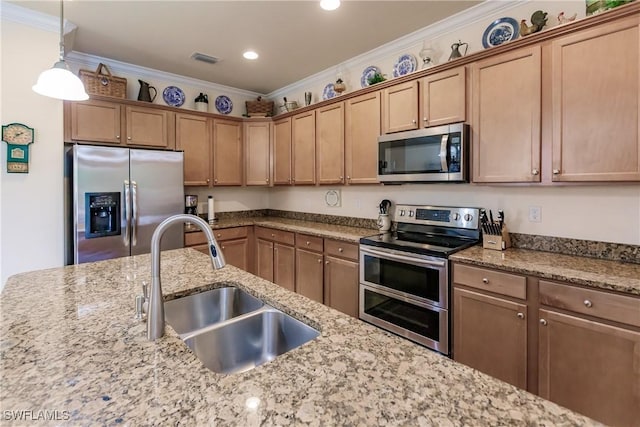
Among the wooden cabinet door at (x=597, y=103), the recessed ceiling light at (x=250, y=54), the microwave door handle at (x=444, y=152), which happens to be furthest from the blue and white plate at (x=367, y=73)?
the wooden cabinet door at (x=597, y=103)

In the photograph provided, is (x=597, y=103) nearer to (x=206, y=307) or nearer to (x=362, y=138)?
(x=362, y=138)

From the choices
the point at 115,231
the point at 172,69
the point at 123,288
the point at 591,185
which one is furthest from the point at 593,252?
the point at 172,69

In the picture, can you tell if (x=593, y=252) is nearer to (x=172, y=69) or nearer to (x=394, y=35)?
(x=394, y=35)

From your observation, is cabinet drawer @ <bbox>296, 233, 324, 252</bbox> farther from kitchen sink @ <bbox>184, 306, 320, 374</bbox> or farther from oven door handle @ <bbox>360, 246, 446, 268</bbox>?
kitchen sink @ <bbox>184, 306, 320, 374</bbox>

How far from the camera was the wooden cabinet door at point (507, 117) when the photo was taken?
200 centimetres

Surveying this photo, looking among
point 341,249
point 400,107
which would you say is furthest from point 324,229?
point 400,107

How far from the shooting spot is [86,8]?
2416mm

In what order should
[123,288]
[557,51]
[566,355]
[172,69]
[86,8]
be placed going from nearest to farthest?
[123,288] → [566,355] → [557,51] → [86,8] → [172,69]

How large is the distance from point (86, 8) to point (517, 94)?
3248mm

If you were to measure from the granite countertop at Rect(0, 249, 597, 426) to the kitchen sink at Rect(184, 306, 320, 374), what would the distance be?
15cm

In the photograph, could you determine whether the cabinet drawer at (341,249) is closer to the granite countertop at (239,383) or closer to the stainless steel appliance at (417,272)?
the stainless steel appliance at (417,272)

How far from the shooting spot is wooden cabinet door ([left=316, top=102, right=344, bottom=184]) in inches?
129

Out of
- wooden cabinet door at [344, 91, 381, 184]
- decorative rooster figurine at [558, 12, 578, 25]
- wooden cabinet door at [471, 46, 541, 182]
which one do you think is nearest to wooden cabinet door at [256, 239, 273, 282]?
wooden cabinet door at [344, 91, 381, 184]

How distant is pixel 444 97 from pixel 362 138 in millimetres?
855
